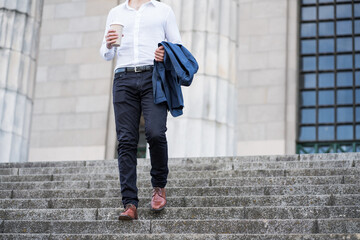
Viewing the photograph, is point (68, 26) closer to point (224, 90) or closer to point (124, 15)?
point (224, 90)

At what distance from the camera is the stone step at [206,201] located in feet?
24.2

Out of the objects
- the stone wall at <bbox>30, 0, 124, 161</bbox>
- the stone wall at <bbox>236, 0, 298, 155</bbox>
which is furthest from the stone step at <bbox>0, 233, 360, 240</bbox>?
the stone wall at <bbox>30, 0, 124, 161</bbox>

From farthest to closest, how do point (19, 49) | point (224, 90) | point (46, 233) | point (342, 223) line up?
point (19, 49) → point (224, 90) → point (46, 233) → point (342, 223)

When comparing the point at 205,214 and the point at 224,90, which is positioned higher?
the point at 224,90

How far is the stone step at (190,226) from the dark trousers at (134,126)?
28 centimetres

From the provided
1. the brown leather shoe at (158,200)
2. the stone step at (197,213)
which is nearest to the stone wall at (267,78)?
the stone step at (197,213)

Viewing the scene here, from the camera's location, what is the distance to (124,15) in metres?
7.65

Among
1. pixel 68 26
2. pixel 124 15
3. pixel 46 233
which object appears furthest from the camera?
pixel 68 26

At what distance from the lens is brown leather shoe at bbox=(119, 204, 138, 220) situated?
22.9ft

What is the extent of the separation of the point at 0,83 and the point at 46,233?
23.9 feet

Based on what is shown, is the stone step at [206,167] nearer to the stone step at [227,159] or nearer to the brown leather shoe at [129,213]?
the stone step at [227,159]

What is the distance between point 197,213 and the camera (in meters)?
7.34

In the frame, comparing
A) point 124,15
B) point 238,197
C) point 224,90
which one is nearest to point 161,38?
point 124,15

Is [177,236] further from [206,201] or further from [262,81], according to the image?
[262,81]
